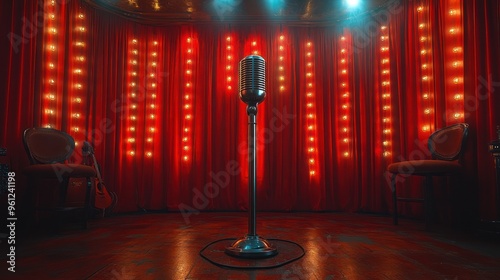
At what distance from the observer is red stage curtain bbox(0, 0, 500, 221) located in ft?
11.9

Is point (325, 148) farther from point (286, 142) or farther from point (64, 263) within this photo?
point (64, 263)

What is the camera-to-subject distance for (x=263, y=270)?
150 centimetres

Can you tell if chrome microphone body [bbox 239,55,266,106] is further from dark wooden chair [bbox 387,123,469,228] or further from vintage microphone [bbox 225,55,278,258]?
dark wooden chair [bbox 387,123,469,228]

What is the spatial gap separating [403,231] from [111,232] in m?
2.42

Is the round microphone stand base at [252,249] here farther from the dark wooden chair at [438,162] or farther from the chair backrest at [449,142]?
the chair backrest at [449,142]

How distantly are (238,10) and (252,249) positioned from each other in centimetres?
350

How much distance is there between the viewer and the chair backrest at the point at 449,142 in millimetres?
2771

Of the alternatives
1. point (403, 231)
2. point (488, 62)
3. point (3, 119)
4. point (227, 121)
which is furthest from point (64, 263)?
point (488, 62)

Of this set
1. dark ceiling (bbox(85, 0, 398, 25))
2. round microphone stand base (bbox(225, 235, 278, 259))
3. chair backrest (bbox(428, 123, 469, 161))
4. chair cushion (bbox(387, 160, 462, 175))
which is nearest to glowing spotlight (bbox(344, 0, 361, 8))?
dark ceiling (bbox(85, 0, 398, 25))

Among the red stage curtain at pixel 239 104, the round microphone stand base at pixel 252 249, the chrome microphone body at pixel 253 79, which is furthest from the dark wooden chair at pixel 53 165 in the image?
the chrome microphone body at pixel 253 79

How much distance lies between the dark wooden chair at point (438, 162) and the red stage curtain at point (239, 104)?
1.10ft

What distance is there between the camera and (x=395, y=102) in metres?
3.88

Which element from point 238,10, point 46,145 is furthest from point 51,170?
point 238,10

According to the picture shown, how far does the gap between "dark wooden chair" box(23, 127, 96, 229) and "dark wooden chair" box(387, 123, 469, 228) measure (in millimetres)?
2720
